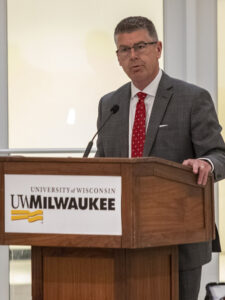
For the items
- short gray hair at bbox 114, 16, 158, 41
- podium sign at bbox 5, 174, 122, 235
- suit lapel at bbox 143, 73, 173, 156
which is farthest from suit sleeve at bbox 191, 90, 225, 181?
podium sign at bbox 5, 174, 122, 235

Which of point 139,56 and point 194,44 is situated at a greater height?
point 194,44

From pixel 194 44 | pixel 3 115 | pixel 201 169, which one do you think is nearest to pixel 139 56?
pixel 201 169

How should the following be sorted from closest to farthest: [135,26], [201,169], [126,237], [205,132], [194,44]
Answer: [126,237]
[201,169]
[205,132]
[135,26]
[194,44]

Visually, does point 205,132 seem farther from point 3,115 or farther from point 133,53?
point 3,115

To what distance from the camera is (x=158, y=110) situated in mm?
2766

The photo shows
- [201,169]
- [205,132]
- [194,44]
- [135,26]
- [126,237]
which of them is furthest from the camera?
[194,44]

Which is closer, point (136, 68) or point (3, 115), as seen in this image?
point (136, 68)

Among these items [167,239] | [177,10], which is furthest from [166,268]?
[177,10]

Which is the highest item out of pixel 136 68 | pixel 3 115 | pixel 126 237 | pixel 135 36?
pixel 135 36

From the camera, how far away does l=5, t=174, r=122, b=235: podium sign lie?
2178 millimetres

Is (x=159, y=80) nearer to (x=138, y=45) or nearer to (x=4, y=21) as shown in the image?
(x=138, y=45)

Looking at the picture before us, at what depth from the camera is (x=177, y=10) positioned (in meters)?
4.25

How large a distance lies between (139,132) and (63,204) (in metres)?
0.68

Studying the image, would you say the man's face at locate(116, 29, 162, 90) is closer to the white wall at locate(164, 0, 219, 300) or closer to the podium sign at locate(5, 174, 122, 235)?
the podium sign at locate(5, 174, 122, 235)
